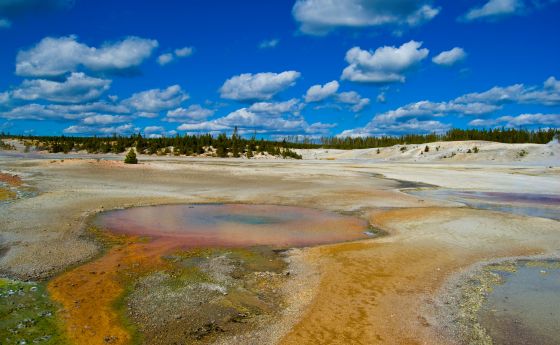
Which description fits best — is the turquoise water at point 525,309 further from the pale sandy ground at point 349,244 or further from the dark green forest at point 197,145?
the dark green forest at point 197,145

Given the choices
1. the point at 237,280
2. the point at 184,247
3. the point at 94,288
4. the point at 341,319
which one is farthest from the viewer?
the point at 184,247

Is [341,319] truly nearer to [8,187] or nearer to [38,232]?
[38,232]

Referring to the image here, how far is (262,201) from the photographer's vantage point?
20.1 meters

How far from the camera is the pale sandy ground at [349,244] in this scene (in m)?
6.80

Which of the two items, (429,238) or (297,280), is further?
(429,238)

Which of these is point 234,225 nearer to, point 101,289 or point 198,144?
point 101,289

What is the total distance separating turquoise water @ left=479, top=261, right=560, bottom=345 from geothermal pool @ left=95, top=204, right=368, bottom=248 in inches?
184

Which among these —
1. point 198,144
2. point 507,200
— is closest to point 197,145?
point 198,144

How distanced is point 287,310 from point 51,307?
150 inches

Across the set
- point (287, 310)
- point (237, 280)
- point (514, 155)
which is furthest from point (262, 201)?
point (514, 155)

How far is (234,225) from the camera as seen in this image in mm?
14352

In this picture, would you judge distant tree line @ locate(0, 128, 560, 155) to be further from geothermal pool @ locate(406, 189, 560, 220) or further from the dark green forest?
A: geothermal pool @ locate(406, 189, 560, 220)

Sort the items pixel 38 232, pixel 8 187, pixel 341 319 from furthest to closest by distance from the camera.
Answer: pixel 8 187 < pixel 38 232 < pixel 341 319

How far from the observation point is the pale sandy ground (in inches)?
268
